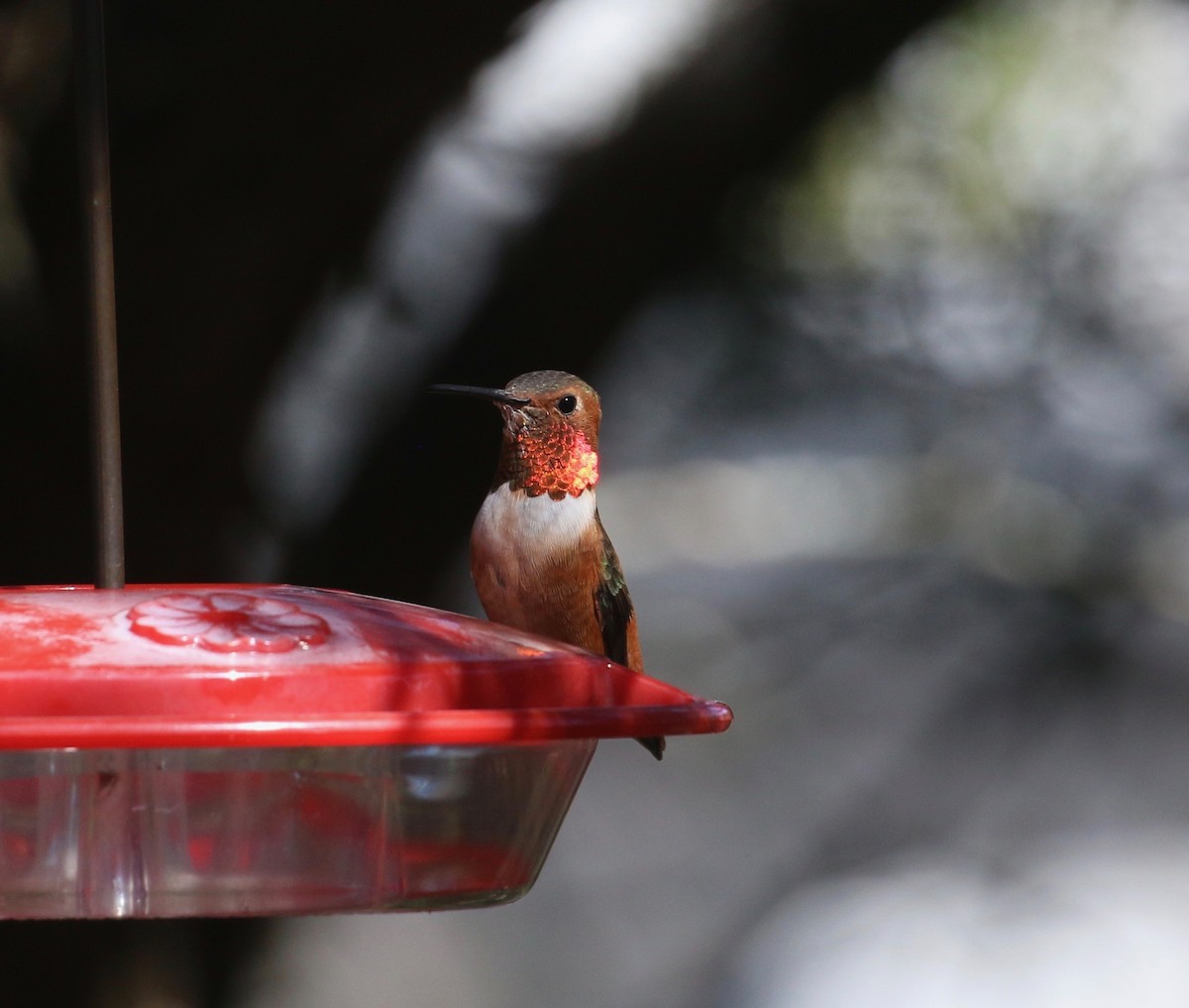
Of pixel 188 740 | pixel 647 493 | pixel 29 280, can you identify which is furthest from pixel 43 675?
pixel 647 493

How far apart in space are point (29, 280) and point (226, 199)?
1.70 ft

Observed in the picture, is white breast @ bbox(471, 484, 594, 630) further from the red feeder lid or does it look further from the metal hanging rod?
the metal hanging rod

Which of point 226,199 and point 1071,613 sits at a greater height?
point 226,199

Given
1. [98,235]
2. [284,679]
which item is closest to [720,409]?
[98,235]

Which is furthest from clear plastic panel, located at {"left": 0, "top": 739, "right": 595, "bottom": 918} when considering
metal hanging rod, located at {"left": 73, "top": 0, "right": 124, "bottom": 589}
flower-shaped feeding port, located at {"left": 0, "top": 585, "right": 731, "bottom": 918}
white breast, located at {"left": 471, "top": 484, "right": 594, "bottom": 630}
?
white breast, located at {"left": 471, "top": 484, "right": 594, "bottom": 630}

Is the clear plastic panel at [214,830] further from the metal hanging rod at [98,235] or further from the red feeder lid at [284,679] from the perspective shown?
→ the metal hanging rod at [98,235]

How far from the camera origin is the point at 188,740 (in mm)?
1198

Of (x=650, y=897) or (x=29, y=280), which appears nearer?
(x=29, y=280)

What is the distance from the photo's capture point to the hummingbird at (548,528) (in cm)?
269

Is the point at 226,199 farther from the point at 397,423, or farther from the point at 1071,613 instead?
the point at 1071,613

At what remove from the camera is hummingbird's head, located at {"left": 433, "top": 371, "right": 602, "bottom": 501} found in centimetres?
274

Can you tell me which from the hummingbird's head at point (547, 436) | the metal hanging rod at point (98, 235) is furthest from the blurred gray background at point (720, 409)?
the metal hanging rod at point (98, 235)

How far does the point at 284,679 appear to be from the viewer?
1292 millimetres

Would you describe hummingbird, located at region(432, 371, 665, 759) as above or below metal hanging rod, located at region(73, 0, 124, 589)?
below
